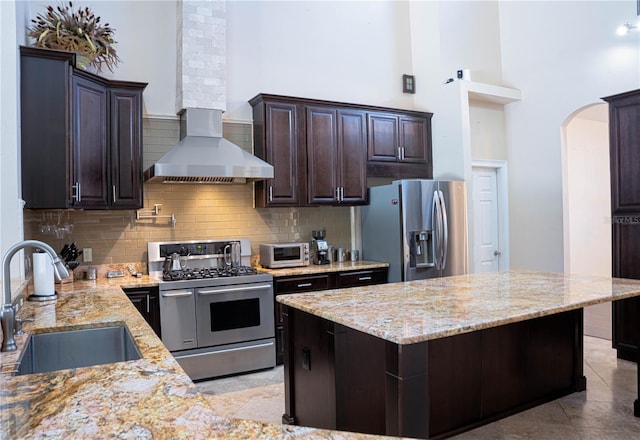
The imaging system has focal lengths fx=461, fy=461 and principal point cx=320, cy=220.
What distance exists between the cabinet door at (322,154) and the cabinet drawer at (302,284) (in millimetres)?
842

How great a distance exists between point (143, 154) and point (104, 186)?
0.66 m

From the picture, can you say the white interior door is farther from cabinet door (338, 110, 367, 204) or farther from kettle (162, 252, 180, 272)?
kettle (162, 252, 180, 272)

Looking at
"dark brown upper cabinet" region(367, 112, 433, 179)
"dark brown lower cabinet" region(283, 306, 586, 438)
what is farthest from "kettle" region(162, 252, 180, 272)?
"dark brown upper cabinet" region(367, 112, 433, 179)

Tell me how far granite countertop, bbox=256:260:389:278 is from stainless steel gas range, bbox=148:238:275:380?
21cm

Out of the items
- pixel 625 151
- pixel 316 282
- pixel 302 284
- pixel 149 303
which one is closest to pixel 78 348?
pixel 149 303

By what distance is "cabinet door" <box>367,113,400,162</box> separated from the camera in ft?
17.3

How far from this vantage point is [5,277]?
181 centimetres

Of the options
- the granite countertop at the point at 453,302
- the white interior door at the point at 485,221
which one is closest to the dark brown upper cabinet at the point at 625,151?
the granite countertop at the point at 453,302

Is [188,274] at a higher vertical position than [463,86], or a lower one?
lower

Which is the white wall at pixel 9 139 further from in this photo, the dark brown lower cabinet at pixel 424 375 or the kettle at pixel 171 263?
the dark brown lower cabinet at pixel 424 375

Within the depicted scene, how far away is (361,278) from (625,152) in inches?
110

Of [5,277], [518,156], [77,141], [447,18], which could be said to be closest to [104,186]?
[77,141]

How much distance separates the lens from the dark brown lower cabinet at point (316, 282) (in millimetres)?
4398

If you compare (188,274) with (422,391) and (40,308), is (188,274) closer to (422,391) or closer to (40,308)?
(40,308)
